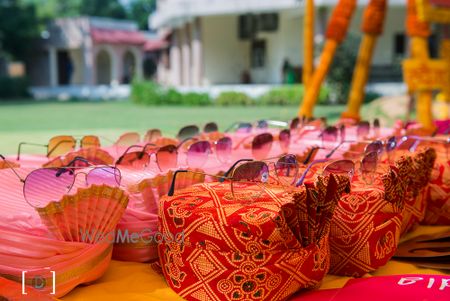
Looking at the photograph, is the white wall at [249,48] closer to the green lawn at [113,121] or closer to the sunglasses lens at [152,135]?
the green lawn at [113,121]

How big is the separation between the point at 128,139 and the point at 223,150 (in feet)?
2.07

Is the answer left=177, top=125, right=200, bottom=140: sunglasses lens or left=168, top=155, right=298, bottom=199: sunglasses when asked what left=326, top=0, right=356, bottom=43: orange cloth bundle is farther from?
left=168, top=155, right=298, bottom=199: sunglasses

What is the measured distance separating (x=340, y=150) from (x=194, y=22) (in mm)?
17191

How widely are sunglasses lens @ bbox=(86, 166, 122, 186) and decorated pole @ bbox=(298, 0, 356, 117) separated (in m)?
4.40

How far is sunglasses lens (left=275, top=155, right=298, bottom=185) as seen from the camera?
7.64 feet

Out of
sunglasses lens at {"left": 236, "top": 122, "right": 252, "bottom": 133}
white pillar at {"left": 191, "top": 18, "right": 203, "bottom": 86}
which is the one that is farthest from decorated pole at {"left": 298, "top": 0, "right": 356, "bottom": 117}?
white pillar at {"left": 191, "top": 18, "right": 203, "bottom": 86}

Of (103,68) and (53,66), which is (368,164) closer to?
(53,66)

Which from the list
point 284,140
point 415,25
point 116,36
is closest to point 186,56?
point 116,36

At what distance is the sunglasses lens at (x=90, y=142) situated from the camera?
307 cm

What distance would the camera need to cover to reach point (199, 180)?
236 cm

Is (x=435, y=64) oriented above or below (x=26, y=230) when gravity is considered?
above

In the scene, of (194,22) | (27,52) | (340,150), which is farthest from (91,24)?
(340,150)

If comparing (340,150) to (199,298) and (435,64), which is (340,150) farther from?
(435,64)

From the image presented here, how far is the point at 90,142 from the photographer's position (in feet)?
10.3
